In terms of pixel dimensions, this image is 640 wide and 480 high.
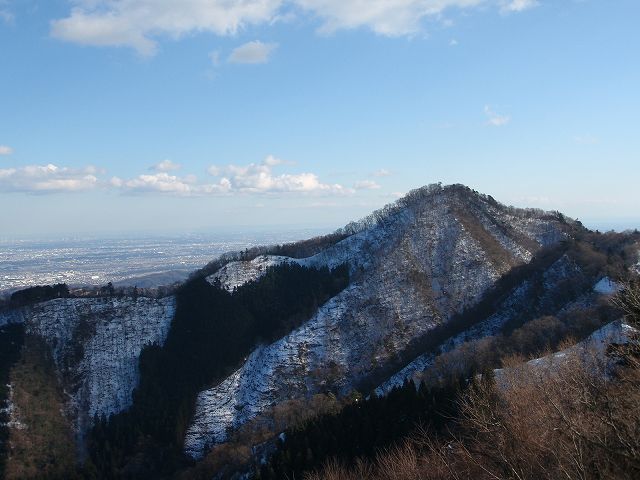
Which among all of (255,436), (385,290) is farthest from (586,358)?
(385,290)

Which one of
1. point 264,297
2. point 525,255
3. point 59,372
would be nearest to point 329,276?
point 264,297

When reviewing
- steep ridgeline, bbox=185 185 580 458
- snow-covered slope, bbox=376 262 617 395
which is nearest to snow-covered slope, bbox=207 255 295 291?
steep ridgeline, bbox=185 185 580 458

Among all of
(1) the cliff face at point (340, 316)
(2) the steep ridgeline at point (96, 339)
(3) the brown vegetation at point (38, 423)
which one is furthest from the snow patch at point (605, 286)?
(3) the brown vegetation at point (38, 423)

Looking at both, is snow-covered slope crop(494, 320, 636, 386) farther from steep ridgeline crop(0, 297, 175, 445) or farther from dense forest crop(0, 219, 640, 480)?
steep ridgeline crop(0, 297, 175, 445)

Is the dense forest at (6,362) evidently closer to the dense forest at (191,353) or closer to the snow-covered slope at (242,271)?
the dense forest at (191,353)

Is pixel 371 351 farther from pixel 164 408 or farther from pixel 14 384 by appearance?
pixel 14 384
